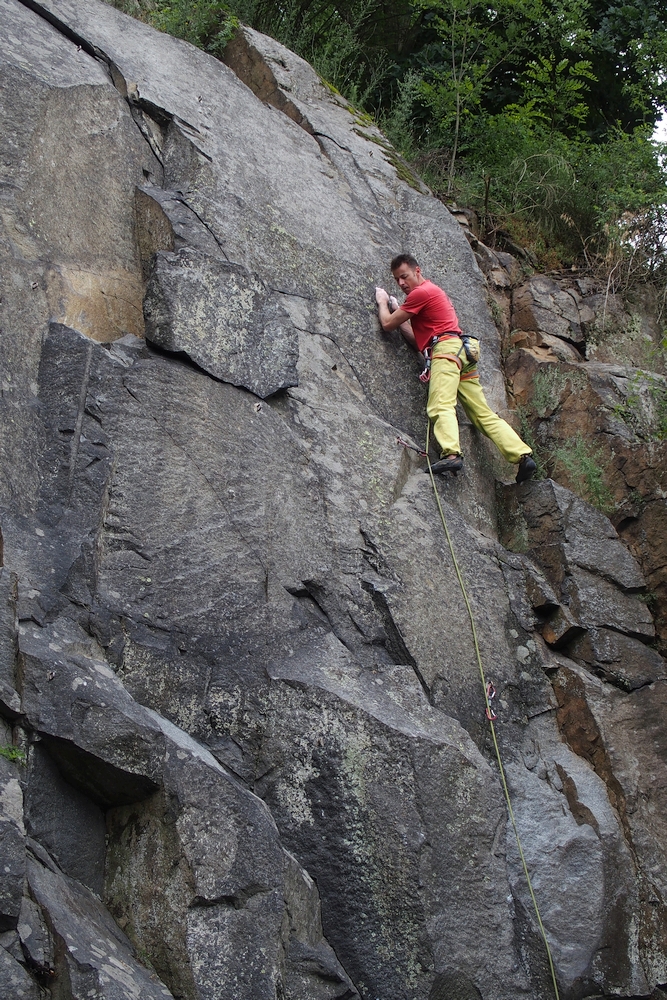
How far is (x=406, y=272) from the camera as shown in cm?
653

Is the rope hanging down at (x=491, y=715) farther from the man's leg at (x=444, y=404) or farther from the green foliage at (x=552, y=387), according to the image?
the green foliage at (x=552, y=387)

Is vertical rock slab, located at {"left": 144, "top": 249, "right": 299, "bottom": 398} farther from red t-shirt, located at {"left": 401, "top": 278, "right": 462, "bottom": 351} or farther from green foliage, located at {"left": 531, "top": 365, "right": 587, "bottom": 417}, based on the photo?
green foliage, located at {"left": 531, "top": 365, "right": 587, "bottom": 417}

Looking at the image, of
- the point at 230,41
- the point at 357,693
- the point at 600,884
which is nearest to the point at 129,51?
the point at 230,41

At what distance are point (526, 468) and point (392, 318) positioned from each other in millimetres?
1272

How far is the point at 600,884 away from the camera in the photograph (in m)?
4.96

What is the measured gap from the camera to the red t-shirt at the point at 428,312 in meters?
6.36

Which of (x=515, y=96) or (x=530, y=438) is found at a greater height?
(x=515, y=96)

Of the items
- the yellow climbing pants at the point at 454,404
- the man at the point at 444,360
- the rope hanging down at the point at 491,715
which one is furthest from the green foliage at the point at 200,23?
the rope hanging down at the point at 491,715

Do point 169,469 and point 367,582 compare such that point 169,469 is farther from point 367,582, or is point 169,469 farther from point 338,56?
point 338,56

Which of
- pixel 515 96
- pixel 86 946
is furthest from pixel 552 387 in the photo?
pixel 86 946

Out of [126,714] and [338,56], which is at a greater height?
[338,56]

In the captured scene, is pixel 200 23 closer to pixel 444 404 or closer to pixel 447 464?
pixel 444 404

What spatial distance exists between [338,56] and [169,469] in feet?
19.4

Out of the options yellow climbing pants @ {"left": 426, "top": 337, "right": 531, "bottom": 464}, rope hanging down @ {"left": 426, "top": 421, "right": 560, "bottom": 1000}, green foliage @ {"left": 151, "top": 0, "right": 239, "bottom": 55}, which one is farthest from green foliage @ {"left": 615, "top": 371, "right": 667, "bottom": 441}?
green foliage @ {"left": 151, "top": 0, "right": 239, "bottom": 55}
